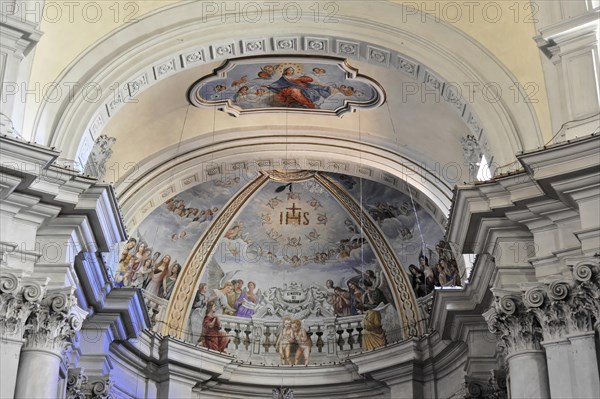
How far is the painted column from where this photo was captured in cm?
1086

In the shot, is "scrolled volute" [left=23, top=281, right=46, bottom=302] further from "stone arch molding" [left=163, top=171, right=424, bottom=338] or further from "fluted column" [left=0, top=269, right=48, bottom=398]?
"stone arch molding" [left=163, top=171, right=424, bottom=338]

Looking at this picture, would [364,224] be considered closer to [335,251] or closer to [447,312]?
[335,251]

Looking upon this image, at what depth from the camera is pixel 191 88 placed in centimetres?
1550

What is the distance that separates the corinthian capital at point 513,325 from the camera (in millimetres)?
11891

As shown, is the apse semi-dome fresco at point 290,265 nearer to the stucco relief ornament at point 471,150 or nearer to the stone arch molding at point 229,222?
the stone arch molding at point 229,222

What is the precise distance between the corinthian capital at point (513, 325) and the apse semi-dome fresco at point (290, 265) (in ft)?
19.3

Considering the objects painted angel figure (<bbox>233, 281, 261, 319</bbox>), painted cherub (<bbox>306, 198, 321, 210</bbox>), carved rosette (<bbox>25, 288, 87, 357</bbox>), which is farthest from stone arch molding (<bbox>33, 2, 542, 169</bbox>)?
painted angel figure (<bbox>233, 281, 261, 319</bbox>)

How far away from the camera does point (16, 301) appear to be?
A: 37.6 feet

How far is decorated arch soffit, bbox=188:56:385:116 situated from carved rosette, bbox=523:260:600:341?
4.99 meters

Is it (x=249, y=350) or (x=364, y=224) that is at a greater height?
(x=364, y=224)

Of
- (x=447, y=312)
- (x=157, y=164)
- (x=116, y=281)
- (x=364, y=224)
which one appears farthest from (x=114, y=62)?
(x=364, y=224)

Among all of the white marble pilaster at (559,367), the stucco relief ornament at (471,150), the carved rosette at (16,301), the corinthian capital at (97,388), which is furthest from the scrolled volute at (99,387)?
the white marble pilaster at (559,367)

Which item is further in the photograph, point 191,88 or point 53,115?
point 191,88

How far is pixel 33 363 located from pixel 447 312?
6043mm
